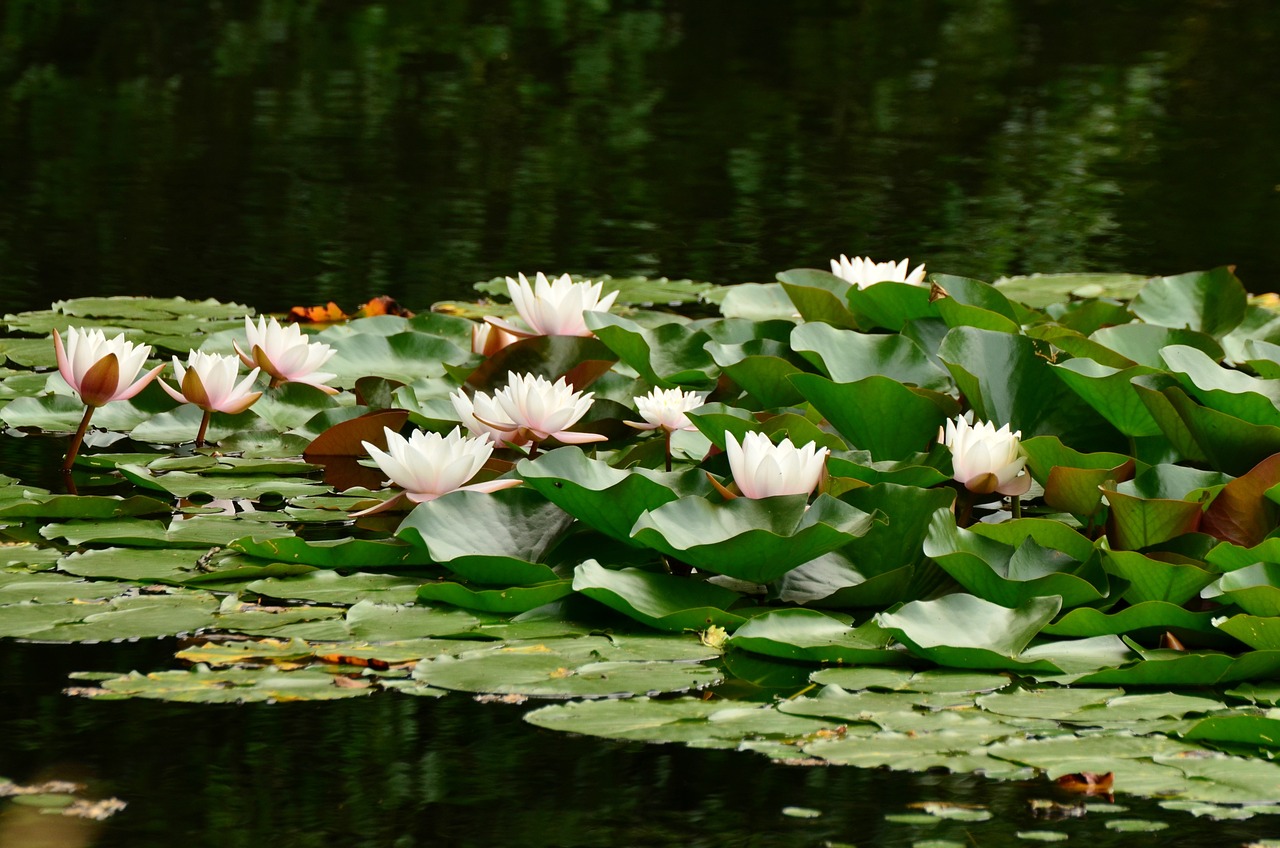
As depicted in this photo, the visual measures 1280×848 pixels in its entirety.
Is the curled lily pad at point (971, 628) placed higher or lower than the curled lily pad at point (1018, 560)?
lower

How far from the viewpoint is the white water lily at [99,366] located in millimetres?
2174

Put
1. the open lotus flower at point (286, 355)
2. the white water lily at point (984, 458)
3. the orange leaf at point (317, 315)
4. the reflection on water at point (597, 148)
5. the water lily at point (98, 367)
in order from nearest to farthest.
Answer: the white water lily at point (984, 458) → the water lily at point (98, 367) → the open lotus flower at point (286, 355) → the orange leaf at point (317, 315) → the reflection on water at point (597, 148)

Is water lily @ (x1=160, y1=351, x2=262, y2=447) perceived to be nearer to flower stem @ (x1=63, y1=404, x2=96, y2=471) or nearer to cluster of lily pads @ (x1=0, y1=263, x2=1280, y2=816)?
cluster of lily pads @ (x1=0, y1=263, x2=1280, y2=816)

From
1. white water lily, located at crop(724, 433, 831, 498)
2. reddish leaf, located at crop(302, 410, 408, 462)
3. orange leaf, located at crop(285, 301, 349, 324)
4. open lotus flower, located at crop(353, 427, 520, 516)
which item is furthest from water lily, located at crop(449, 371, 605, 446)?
orange leaf, located at crop(285, 301, 349, 324)

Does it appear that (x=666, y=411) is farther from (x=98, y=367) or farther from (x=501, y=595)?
(x=98, y=367)

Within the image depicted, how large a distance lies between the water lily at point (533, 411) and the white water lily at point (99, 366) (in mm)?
527

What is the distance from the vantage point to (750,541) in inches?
64.8

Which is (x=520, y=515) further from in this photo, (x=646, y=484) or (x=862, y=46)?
(x=862, y=46)

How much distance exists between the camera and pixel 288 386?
256 cm

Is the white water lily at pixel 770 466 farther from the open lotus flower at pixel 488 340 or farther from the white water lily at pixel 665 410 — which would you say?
the open lotus flower at pixel 488 340

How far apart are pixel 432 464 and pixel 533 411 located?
0.72 ft

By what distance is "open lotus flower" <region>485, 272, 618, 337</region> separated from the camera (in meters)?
2.49

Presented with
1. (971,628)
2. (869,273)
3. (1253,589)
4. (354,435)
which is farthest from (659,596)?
(869,273)

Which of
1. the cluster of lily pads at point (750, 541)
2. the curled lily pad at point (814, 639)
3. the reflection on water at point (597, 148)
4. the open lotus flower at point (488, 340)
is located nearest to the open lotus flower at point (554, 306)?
the cluster of lily pads at point (750, 541)
